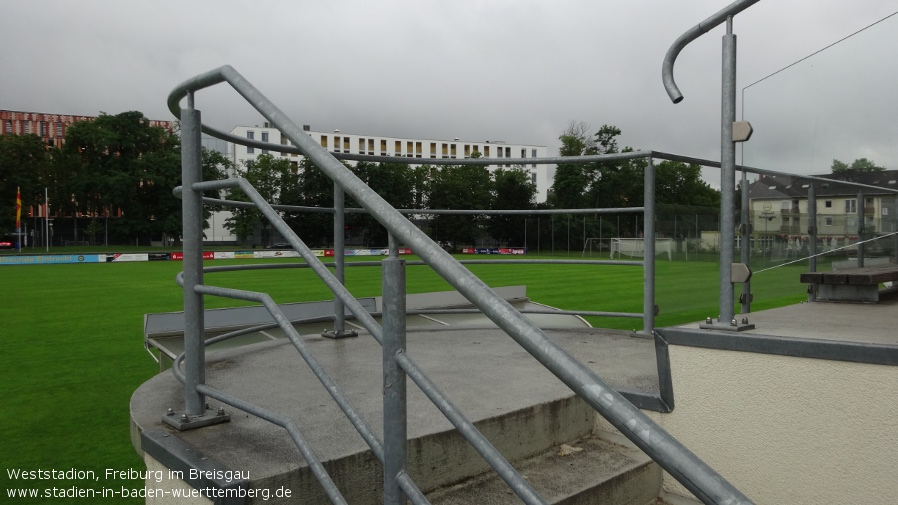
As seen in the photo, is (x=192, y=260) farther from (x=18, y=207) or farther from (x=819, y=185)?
(x=18, y=207)

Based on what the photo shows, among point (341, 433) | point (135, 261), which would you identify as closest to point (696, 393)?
point (341, 433)

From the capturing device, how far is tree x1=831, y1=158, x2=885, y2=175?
8.86 feet

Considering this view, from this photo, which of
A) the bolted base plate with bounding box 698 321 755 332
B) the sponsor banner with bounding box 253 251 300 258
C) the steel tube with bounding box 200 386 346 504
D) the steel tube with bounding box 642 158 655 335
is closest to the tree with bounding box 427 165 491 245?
the sponsor banner with bounding box 253 251 300 258

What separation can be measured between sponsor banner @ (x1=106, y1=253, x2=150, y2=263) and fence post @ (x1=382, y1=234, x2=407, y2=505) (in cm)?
3780

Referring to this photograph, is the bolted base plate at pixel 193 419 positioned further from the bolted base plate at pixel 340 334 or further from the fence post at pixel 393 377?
the bolted base plate at pixel 340 334

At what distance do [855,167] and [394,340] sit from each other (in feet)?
8.27

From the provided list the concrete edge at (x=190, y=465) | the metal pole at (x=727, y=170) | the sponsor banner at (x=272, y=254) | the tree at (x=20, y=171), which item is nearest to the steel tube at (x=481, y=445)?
the concrete edge at (x=190, y=465)

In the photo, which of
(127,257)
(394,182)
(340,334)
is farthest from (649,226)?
(394,182)

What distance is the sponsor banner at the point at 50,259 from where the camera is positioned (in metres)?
32.0

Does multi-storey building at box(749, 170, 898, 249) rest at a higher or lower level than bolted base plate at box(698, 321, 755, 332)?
higher

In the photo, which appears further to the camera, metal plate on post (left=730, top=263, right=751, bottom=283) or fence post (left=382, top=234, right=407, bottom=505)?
metal plate on post (left=730, top=263, right=751, bottom=283)

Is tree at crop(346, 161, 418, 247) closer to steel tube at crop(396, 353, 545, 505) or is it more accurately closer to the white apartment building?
the white apartment building

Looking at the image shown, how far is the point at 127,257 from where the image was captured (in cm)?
3566

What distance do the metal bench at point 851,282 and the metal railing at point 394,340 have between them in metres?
2.69
